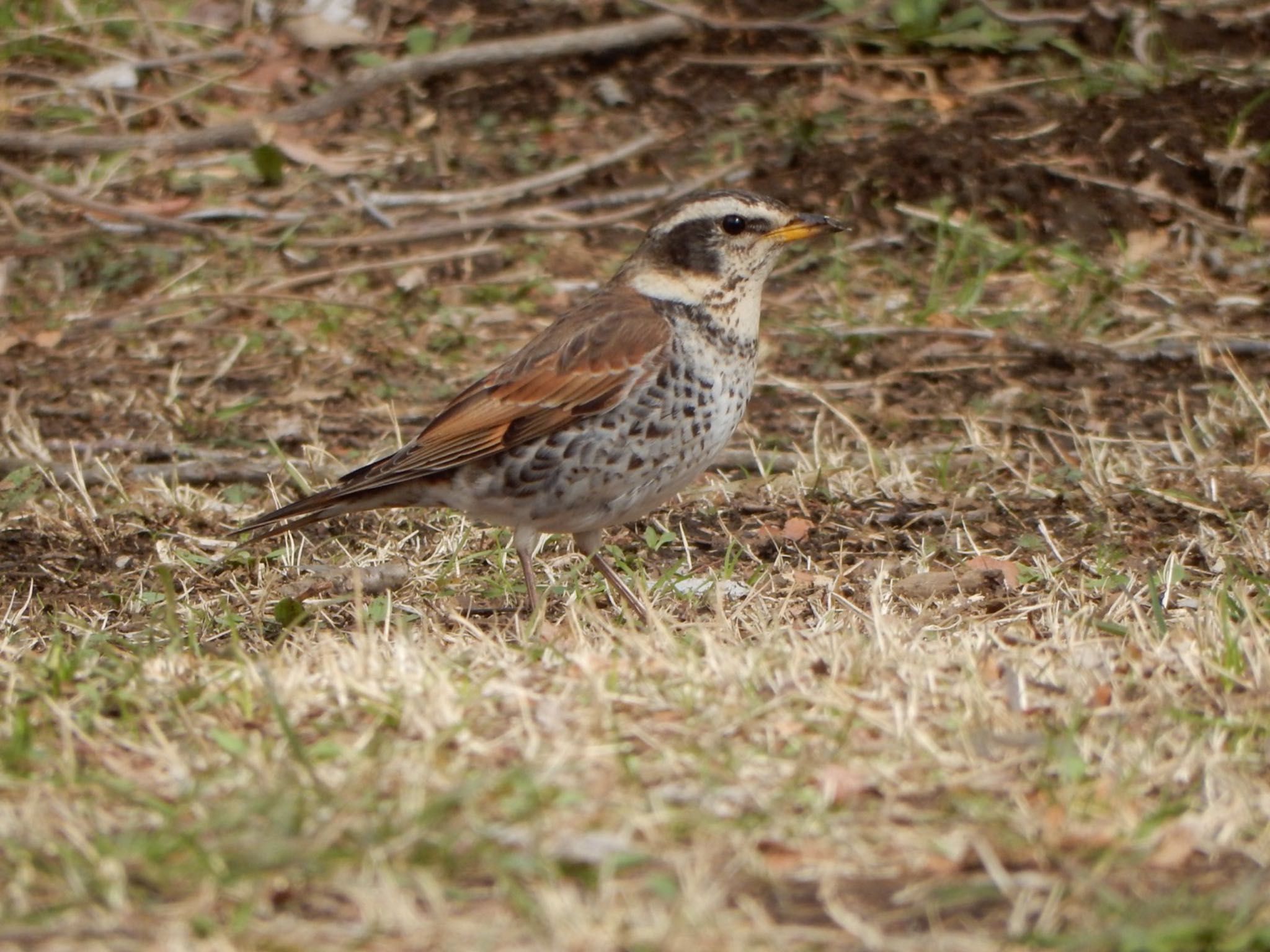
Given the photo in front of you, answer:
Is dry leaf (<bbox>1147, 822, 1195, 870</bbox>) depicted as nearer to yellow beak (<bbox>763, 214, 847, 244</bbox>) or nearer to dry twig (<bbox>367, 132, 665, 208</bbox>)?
yellow beak (<bbox>763, 214, 847, 244</bbox>)

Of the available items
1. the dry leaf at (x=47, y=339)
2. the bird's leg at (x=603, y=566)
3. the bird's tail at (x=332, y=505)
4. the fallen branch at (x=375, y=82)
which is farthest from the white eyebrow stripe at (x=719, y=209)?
the fallen branch at (x=375, y=82)

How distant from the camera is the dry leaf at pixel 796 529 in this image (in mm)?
6340

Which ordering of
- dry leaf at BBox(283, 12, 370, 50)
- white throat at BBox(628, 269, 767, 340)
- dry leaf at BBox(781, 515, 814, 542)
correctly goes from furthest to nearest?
dry leaf at BBox(283, 12, 370, 50) < dry leaf at BBox(781, 515, 814, 542) < white throat at BBox(628, 269, 767, 340)

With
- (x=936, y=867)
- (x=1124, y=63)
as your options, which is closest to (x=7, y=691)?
(x=936, y=867)

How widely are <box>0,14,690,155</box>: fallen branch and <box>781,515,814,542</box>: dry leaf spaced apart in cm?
434

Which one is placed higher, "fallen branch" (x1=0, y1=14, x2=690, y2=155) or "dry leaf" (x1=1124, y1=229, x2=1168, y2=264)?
"fallen branch" (x1=0, y1=14, x2=690, y2=155)

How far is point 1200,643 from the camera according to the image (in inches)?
180

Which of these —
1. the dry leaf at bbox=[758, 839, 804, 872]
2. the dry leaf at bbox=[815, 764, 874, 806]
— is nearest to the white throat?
the dry leaf at bbox=[815, 764, 874, 806]

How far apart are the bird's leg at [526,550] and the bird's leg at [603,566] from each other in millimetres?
157

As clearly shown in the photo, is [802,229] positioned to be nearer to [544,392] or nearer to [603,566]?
[544,392]

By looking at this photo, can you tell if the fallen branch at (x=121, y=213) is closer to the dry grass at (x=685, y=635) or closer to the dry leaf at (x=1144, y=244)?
the dry grass at (x=685, y=635)

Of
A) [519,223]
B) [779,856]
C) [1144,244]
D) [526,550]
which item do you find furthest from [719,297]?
[1144,244]

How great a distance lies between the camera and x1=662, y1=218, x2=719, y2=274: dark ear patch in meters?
6.00

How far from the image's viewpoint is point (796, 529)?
21.0ft
